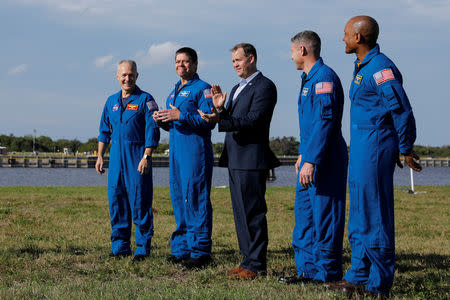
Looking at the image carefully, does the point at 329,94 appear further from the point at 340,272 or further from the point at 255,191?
the point at 340,272

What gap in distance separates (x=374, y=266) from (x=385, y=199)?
0.53 metres

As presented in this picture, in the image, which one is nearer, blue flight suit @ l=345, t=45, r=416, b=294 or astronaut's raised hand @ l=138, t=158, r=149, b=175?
blue flight suit @ l=345, t=45, r=416, b=294

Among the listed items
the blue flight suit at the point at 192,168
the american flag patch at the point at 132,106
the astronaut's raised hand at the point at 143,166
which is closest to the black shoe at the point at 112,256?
the blue flight suit at the point at 192,168

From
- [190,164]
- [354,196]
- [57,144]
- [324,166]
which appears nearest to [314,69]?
[324,166]

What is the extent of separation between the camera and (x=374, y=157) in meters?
3.65

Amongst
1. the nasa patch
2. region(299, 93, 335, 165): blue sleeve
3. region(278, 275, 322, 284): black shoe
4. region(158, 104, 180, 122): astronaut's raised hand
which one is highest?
the nasa patch

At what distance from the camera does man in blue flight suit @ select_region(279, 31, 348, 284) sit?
4133 mm

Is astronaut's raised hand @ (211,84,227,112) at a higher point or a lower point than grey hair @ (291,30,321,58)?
lower

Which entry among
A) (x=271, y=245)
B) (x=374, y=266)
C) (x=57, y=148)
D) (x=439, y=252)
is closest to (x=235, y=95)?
(x=374, y=266)

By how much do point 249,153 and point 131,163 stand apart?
1820mm

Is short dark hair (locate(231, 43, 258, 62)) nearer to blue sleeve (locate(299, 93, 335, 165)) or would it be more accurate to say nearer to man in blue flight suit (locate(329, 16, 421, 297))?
blue sleeve (locate(299, 93, 335, 165))

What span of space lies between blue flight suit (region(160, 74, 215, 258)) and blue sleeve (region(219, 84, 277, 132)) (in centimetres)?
53

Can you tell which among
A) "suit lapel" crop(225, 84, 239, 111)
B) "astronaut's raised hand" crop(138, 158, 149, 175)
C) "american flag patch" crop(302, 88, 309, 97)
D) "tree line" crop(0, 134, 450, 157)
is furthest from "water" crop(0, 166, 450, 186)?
"tree line" crop(0, 134, 450, 157)

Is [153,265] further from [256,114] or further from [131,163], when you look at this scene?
[256,114]
